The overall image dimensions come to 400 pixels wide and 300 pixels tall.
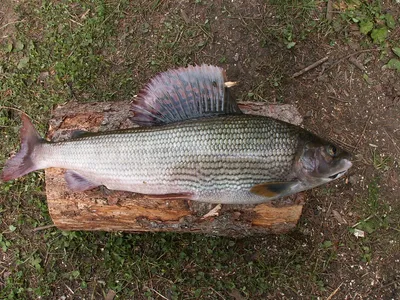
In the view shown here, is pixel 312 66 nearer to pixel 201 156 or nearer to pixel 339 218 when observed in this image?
pixel 339 218

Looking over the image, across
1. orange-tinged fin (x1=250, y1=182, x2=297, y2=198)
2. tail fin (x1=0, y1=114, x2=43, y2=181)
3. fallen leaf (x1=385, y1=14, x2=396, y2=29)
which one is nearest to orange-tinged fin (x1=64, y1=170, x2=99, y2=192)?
tail fin (x1=0, y1=114, x2=43, y2=181)

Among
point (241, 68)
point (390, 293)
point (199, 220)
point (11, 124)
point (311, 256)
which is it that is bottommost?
point (390, 293)

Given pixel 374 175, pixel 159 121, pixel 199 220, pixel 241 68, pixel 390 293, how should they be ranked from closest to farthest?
pixel 159 121
pixel 199 220
pixel 390 293
pixel 374 175
pixel 241 68

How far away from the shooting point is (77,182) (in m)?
3.76

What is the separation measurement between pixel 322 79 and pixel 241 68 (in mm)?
1170

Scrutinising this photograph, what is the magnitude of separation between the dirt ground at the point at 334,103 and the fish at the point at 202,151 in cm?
167

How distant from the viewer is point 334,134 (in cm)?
512

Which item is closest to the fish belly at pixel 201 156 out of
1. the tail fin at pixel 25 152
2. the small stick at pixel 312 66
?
the tail fin at pixel 25 152

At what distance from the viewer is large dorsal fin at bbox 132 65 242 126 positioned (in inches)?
137

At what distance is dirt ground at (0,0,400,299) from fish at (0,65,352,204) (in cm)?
167

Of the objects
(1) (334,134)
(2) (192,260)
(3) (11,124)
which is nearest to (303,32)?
(1) (334,134)

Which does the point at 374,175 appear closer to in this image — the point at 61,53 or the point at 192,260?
the point at 192,260

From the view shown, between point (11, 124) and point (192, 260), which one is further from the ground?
point (11, 124)

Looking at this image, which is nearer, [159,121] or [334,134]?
[159,121]
